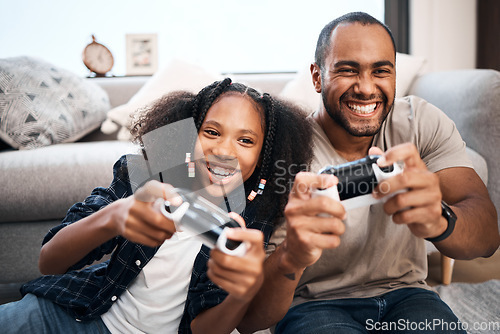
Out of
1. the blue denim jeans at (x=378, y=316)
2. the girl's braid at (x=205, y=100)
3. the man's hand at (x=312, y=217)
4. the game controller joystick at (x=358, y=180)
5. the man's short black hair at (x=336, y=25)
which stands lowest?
the blue denim jeans at (x=378, y=316)

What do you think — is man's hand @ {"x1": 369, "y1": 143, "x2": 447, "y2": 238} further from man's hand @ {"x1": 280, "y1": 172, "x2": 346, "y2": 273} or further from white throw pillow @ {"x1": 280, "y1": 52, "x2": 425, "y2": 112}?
white throw pillow @ {"x1": 280, "y1": 52, "x2": 425, "y2": 112}

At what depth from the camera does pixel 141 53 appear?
2.50 m

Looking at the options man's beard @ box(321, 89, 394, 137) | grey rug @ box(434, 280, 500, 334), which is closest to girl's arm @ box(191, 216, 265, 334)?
man's beard @ box(321, 89, 394, 137)

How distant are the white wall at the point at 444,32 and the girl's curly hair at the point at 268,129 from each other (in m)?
1.93

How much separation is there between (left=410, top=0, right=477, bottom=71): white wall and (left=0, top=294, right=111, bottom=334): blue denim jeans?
7.95 ft

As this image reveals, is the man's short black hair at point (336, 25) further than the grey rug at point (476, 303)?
No

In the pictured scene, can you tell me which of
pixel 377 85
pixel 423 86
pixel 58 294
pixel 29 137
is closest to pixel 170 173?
pixel 58 294

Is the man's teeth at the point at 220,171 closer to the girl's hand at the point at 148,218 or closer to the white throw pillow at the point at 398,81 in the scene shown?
the girl's hand at the point at 148,218

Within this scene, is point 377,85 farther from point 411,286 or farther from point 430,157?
point 411,286

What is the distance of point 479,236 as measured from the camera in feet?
2.71

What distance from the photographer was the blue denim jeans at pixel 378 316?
78 cm

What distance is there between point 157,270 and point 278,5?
2.11m

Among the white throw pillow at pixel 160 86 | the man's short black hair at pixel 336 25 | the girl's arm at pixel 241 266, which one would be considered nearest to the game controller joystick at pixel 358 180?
the girl's arm at pixel 241 266

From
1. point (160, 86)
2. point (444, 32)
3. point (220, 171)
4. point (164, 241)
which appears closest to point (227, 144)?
point (220, 171)
